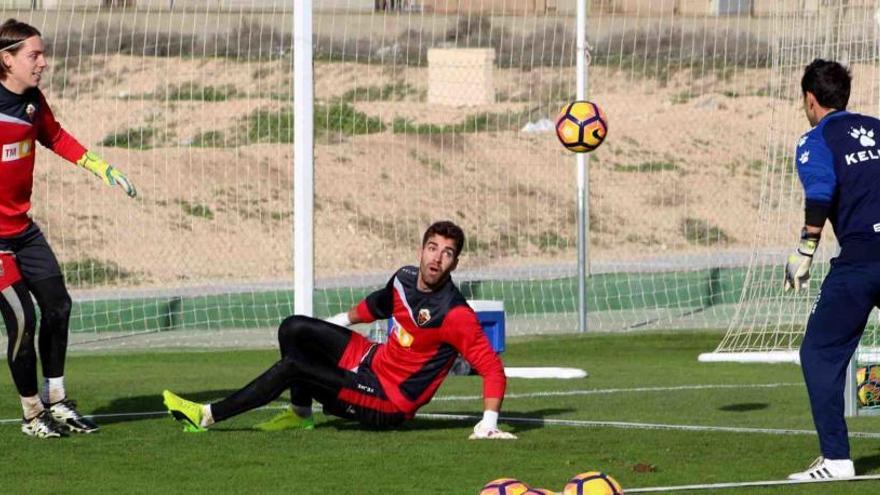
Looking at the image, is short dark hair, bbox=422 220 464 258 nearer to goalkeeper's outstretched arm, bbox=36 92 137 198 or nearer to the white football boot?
goalkeeper's outstretched arm, bbox=36 92 137 198

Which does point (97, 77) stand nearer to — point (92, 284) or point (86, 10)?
point (92, 284)

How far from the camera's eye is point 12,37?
1030 cm

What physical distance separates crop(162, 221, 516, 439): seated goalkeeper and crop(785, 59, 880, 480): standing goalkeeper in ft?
6.14

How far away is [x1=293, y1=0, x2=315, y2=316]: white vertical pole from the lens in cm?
1338

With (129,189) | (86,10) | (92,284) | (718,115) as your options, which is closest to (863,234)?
(129,189)

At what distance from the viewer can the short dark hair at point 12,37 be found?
1027 cm

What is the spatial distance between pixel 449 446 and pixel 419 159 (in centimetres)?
2387

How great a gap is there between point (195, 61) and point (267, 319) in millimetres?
11793

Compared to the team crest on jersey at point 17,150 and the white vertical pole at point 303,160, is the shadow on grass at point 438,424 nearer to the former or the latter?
the white vertical pole at point 303,160

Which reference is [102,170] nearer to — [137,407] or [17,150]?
[17,150]

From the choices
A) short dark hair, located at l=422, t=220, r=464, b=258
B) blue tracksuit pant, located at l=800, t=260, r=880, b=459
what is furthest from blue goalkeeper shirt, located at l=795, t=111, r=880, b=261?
short dark hair, located at l=422, t=220, r=464, b=258

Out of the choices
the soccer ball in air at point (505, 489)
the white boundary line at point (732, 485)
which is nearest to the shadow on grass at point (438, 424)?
the white boundary line at point (732, 485)

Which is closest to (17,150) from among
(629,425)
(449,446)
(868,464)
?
(449,446)

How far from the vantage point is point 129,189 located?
1050 cm
